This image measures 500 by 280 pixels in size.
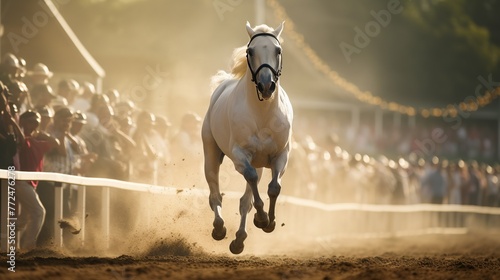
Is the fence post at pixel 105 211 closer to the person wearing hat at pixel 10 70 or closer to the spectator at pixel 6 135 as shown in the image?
the spectator at pixel 6 135

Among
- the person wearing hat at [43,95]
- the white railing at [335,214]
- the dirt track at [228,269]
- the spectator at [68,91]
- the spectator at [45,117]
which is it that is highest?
the spectator at [68,91]

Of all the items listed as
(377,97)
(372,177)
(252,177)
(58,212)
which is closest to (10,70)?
(58,212)

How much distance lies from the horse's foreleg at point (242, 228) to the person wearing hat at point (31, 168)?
2.08 metres

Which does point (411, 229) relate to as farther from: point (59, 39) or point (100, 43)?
point (59, 39)

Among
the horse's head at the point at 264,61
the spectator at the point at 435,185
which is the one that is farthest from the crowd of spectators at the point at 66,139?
the spectator at the point at 435,185

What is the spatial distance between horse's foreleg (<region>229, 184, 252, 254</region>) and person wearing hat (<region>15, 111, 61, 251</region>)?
81.8 inches

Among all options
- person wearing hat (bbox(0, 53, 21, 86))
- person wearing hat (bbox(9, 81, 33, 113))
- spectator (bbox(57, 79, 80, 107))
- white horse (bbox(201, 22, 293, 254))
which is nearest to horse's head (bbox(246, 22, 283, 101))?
white horse (bbox(201, 22, 293, 254))

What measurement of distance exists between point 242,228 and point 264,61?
6.71 feet

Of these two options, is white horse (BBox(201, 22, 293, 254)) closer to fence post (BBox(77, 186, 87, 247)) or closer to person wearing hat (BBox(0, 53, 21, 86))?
fence post (BBox(77, 186, 87, 247))

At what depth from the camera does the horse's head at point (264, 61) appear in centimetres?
1070

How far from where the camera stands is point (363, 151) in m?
36.9

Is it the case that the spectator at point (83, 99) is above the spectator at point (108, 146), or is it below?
above

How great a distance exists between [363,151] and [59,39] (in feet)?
70.5

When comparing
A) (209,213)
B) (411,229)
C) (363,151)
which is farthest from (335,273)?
(363,151)
